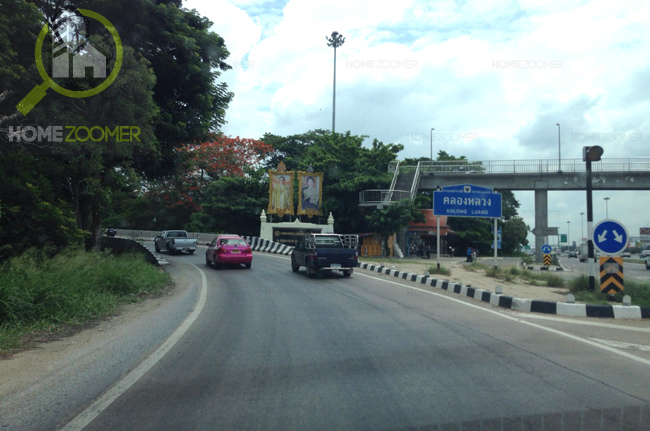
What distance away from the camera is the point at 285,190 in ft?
127

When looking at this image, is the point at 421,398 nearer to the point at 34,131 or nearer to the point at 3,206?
the point at 3,206

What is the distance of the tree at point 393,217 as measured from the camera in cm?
3784

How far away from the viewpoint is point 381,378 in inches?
232

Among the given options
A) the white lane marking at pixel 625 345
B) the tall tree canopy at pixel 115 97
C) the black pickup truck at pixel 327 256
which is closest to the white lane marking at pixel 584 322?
the white lane marking at pixel 625 345

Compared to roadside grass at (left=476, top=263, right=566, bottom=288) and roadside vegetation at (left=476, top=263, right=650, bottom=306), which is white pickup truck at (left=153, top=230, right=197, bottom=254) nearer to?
roadside grass at (left=476, top=263, right=566, bottom=288)

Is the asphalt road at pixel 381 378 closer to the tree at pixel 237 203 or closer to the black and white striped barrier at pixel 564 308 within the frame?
the black and white striped barrier at pixel 564 308

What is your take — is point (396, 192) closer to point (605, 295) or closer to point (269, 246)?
point (269, 246)

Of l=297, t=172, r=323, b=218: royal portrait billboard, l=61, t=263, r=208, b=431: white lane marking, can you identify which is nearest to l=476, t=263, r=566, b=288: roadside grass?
l=61, t=263, r=208, b=431: white lane marking

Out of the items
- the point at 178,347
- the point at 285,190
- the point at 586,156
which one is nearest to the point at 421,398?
the point at 178,347

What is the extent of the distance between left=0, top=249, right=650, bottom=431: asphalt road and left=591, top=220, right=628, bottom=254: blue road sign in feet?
7.35

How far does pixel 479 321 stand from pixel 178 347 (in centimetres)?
579

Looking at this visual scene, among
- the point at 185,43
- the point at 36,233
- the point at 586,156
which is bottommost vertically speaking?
the point at 36,233

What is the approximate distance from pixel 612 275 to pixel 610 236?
1375 millimetres

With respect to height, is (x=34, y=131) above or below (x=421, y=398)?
above
